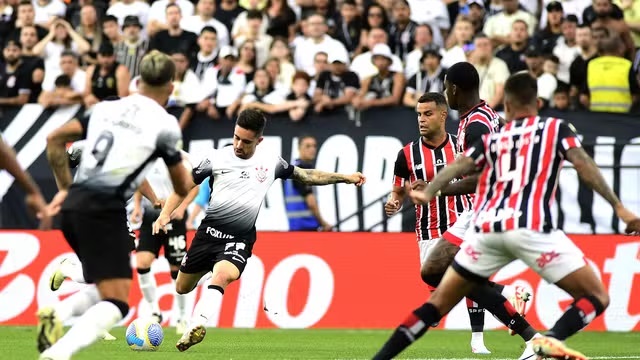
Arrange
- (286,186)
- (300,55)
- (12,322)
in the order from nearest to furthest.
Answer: (12,322) → (286,186) → (300,55)

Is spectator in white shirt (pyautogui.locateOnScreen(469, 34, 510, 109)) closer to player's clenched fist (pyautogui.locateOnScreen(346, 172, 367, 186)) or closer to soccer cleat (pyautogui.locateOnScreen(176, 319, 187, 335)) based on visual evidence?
soccer cleat (pyautogui.locateOnScreen(176, 319, 187, 335))

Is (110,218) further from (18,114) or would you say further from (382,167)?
(18,114)

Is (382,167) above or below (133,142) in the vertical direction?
below

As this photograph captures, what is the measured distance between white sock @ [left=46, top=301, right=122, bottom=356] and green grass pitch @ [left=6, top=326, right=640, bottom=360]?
291 cm

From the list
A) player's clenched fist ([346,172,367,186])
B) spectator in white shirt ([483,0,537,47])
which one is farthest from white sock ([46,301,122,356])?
spectator in white shirt ([483,0,537,47])

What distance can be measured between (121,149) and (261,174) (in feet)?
13.8

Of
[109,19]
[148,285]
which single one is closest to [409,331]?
[148,285]

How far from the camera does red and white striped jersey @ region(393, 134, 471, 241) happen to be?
13.0m

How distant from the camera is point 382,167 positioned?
1855 centimetres

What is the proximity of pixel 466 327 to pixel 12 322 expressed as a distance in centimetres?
651

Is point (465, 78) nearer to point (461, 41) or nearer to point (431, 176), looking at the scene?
point (431, 176)

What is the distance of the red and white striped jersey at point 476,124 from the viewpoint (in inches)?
453

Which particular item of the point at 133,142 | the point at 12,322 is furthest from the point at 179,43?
the point at 133,142

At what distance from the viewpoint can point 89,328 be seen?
27.7 ft
